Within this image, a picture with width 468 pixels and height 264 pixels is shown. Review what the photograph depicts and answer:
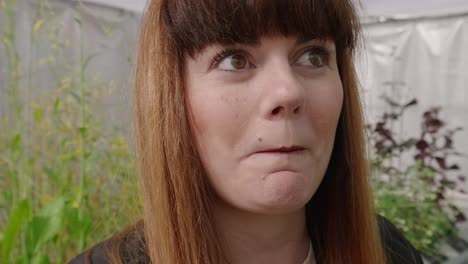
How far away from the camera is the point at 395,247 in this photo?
3.27ft

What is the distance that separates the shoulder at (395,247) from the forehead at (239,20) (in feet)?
1.68

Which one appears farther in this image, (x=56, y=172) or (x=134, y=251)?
(x=56, y=172)

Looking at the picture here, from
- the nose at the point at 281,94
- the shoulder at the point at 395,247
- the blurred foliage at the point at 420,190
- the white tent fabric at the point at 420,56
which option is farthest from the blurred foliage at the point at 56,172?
the white tent fabric at the point at 420,56

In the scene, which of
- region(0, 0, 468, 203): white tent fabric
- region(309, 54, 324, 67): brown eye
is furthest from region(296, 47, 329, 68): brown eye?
region(0, 0, 468, 203): white tent fabric

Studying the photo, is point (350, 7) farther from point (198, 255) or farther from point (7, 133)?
point (7, 133)

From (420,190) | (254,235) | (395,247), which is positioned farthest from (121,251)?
(420,190)

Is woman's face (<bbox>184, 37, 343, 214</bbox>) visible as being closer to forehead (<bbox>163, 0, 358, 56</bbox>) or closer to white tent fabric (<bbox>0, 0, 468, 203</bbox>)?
forehead (<bbox>163, 0, 358, 56</bbox>)

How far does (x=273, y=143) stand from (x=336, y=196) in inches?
11.4

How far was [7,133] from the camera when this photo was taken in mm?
1277

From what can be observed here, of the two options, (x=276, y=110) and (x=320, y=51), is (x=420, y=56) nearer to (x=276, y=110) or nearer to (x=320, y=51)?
(x=320, y=51)

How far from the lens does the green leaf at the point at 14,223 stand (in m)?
0.93

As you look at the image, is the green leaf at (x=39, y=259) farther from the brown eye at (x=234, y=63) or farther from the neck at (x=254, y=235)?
the brown eye at (x=234, y=63)

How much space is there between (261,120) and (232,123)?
41 millimetres

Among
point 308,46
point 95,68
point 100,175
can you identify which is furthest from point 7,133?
point 95,68
